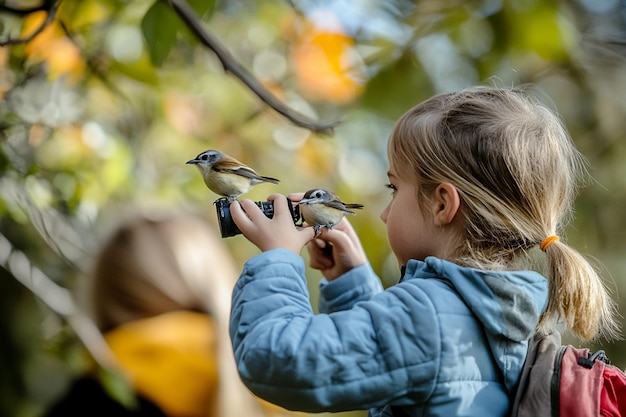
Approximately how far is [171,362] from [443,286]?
1.70m

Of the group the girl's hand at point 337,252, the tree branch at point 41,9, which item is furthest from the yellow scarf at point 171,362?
the tree branch at point 41,9

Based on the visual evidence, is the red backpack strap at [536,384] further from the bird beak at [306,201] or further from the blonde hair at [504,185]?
the bird beak at [306,201]

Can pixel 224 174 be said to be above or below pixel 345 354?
above

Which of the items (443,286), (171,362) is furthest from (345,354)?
(171,362)

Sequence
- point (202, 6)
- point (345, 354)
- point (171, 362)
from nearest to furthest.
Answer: point (345, 354), point (202, 6), point (171, 362)

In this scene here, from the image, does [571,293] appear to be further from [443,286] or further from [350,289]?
[350,289]

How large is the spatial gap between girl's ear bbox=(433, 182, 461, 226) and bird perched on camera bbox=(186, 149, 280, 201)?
0.82ft

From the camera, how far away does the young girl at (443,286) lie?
106cm

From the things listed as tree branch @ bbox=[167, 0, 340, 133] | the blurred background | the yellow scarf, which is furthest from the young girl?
the yellow scarf

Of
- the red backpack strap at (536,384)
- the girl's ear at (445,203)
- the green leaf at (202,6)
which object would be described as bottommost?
the red backpack strap at (536,384)

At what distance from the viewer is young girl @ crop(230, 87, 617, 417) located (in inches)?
41.7

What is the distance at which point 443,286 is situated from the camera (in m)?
1.12

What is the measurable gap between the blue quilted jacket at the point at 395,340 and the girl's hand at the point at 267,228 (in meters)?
0.03

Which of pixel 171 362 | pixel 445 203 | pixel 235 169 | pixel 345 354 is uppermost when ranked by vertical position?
pixel 235 169
